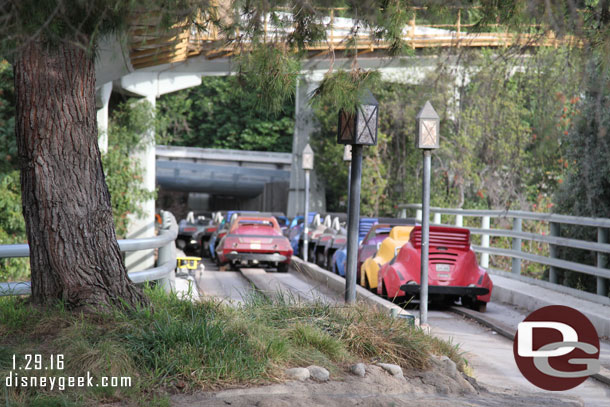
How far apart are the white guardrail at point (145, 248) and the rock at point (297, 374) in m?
2.67

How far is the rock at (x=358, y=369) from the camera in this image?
20.4ft

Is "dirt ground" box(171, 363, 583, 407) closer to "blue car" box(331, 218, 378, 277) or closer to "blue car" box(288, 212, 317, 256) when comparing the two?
"blue car" box(331, 218, 378, 277)

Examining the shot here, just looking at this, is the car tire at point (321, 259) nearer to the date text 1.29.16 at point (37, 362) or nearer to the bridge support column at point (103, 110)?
the bridge support column at point (103, 110)

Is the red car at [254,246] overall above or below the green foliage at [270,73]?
below

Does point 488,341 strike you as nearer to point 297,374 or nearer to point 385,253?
point 385,253

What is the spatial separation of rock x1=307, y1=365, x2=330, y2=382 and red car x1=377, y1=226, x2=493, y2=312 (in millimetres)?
5890

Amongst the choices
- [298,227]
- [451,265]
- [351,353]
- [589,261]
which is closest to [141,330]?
[351,353]

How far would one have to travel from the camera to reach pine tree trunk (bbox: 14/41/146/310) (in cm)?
Result: 677

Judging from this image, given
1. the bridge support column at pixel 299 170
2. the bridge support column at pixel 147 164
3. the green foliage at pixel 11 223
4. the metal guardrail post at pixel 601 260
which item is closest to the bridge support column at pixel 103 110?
the bridge support column at pixel 147 164

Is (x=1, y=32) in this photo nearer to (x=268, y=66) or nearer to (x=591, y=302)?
(x=268, y=66)

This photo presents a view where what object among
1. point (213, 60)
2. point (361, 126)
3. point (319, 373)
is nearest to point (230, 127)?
point (213, 60)

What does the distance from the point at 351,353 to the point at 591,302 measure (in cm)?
615

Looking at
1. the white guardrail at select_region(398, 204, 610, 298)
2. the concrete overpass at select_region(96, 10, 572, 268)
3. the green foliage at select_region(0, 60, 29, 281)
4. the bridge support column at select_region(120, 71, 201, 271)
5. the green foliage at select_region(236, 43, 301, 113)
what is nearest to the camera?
the green foliage at select_region(236, 43, 301, 113)

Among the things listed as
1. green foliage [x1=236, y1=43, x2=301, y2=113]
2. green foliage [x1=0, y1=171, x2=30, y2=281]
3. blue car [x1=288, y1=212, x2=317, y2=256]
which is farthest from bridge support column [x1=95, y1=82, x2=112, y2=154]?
green foliage [x1=236, y1=43, x2=301, y2=113]
